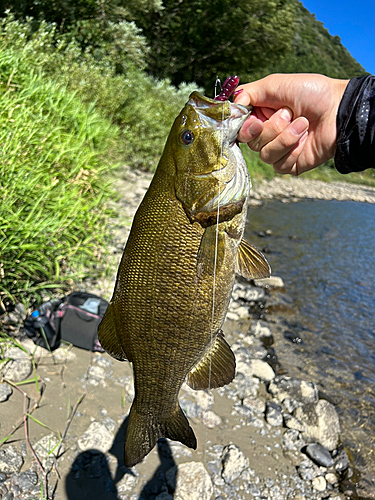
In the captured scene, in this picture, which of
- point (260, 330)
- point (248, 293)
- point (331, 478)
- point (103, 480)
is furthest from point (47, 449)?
point (248, 293)

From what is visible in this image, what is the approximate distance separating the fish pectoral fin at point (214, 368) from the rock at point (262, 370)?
10.9 ft

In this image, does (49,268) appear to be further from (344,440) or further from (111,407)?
(344,440)

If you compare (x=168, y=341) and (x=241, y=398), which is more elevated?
(x=168, y=341)

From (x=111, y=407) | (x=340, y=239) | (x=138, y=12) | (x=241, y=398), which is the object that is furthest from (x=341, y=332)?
(x=138, y=12)

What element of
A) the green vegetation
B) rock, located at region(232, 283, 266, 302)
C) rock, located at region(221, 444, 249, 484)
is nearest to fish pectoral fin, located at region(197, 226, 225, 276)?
rock, located at region(221, 444, 249, 484)

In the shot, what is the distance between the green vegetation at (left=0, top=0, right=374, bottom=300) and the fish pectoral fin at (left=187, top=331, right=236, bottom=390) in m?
2.72

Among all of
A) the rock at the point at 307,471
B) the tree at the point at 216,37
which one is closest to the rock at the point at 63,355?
the rock at the point at 307,471

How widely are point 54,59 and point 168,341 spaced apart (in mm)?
9893

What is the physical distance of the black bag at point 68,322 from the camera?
4.09 m

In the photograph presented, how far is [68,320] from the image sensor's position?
4.30 m

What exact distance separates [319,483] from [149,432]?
8.94ft

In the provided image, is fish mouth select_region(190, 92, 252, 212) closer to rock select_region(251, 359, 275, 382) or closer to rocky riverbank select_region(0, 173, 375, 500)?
rocky riverbank select_region(0, 173, 375, 500)

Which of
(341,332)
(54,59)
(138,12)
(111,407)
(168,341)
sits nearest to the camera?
(168,341)

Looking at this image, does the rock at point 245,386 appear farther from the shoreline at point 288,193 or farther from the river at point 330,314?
the shoreline at point 288,193
